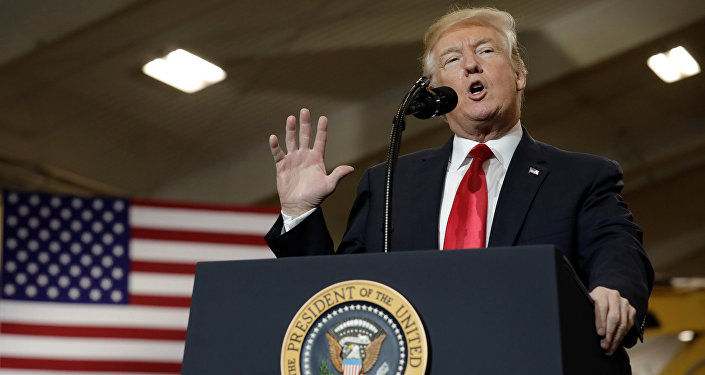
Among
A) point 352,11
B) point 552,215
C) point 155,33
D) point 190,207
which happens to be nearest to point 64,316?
point 190,207

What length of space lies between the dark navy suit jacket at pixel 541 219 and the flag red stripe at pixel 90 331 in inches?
145

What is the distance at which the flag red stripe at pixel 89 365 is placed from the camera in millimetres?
5062

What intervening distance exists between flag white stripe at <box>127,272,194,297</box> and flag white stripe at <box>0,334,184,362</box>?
0.93ft

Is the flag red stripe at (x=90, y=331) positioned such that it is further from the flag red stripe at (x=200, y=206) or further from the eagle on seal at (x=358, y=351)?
the eagle on seal at (x=358, y=351)

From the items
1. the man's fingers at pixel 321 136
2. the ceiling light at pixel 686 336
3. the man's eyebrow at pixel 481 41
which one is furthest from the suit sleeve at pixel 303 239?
the ceiling light at pixel 686 336

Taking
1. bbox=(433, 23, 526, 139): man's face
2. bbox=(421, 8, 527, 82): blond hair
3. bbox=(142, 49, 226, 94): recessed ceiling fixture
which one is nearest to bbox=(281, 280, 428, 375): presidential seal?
bbox=(433, 23, 526, 139): man's face

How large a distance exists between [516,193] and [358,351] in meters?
0.62

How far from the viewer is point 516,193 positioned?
161 centimetres

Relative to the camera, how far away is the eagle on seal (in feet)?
3.53

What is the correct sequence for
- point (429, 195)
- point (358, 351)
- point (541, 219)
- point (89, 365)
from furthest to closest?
point (89, 365)
point (429, 195)
point (541, 219)
point (358, 351)

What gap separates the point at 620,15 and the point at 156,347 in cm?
424

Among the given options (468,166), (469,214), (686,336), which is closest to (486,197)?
(469,214)

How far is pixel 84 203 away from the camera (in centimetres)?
550

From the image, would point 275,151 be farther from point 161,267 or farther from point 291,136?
point 161,267
